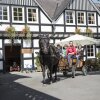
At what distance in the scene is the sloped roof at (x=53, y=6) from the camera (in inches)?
1098

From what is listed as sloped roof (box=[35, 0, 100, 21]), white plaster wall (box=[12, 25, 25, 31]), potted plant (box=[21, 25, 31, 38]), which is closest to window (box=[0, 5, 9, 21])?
white plaster wall (box=[12, 25, 25, 31])

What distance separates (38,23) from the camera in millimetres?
26641

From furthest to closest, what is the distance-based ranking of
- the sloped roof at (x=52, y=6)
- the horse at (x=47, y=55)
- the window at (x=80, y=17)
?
the window at (x=80, y=17), the sloped roof at (x=52, y=6), the horse at (x=47, y=55)

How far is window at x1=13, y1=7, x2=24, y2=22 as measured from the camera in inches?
1021

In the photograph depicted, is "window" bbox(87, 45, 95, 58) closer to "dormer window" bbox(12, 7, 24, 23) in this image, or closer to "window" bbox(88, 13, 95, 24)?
"window" bbox(88, 13, 95, 24)

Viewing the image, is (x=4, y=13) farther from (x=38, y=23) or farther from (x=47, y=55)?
(x=47, y=55)

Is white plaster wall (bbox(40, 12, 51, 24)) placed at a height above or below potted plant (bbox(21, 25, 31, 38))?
above

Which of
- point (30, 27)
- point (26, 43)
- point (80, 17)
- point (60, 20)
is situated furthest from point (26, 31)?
point (80, 17)

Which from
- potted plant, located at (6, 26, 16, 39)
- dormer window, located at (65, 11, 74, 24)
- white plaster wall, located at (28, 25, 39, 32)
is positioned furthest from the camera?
dormer window, located at (65, 11, 74, 24)

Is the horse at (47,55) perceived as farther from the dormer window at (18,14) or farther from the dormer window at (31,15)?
the dormer window at (31,15)

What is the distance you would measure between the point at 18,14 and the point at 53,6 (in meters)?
5.12

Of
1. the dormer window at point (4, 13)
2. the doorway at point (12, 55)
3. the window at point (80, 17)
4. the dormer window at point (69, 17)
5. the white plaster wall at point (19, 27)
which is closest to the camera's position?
the dormer window at point (4, 13)

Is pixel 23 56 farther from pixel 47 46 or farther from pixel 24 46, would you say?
pixel 47 46

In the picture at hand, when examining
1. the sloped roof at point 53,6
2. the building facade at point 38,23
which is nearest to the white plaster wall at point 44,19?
the building facade at point 38,23
